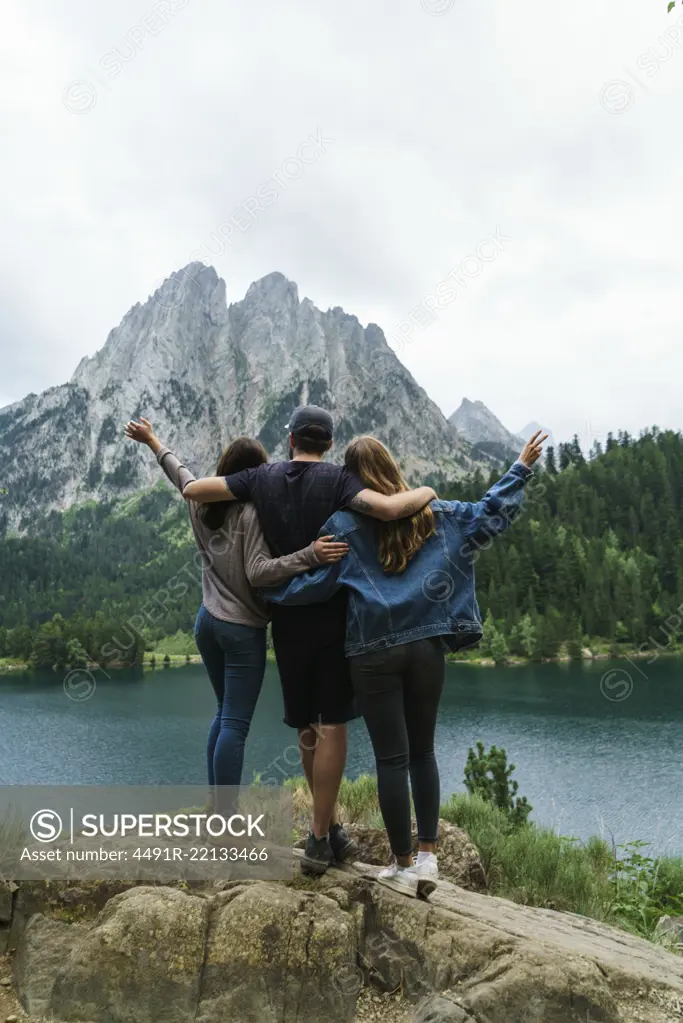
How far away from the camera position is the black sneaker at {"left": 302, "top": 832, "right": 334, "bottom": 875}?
158 inches

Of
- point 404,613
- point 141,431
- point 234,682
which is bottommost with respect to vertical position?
point 234,682

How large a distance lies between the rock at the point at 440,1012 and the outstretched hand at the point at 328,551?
6.89ft

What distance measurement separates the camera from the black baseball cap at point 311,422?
4.02 meters

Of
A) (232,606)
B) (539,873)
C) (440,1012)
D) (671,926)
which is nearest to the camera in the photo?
(440,1012)

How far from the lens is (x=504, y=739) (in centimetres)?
3822

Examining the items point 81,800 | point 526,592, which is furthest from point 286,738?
point 526,592

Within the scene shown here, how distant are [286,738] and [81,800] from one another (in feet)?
121

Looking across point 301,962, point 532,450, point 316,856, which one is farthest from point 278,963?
point 532,450

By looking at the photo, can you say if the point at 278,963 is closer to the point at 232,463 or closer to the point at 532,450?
the point at 232,463

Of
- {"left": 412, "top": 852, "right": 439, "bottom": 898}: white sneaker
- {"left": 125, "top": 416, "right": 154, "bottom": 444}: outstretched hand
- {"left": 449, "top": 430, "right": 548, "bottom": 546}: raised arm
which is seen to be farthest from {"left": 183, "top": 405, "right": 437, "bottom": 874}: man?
{"left": 125, "top": 416, "right": 154, "bottom": 444}: outstretched hand

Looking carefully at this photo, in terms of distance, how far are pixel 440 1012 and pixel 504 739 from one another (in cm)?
3702

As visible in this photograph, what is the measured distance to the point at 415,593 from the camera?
3781 mm

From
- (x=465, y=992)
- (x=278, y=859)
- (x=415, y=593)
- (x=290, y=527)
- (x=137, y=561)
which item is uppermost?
(x=137, y=561)

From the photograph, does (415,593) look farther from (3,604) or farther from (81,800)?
(3,604)
